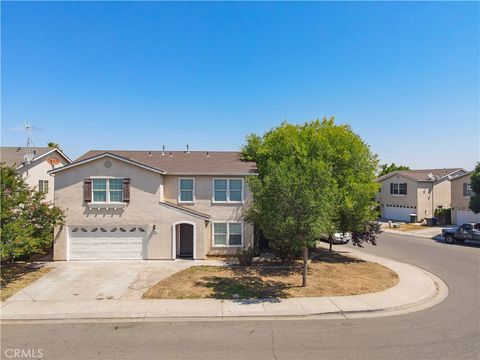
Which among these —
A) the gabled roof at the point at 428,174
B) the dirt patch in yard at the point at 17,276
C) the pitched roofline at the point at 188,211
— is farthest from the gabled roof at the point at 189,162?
the gabled roof at the point at 428,174

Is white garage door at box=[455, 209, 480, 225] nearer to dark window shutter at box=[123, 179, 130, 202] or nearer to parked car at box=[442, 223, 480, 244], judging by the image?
parked car at box=[442, 223, 480, 244]

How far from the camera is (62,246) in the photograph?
62.0ft

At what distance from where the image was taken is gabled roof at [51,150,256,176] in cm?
A: 1965

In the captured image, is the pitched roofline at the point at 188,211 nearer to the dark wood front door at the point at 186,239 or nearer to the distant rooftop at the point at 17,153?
the dark wood front door at the point at 186,239

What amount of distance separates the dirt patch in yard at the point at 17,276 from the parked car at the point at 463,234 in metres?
29.5

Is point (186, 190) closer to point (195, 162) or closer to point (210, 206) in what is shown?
point (210, 206)

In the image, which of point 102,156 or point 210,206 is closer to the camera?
point 102,156

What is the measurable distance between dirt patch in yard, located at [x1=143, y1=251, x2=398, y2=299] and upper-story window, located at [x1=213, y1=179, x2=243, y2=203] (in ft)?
15.2

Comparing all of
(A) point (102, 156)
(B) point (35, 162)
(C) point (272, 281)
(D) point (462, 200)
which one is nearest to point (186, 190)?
(A) point (102, 156)

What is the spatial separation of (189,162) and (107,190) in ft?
18.6

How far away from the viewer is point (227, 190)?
20.5 metres

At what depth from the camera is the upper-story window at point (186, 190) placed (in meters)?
20.5

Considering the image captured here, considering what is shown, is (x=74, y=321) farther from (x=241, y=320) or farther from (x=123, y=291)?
(x=241, y=320)

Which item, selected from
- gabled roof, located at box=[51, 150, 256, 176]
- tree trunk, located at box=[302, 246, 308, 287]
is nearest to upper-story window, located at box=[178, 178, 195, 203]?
gabled roof, located at box=[51, 150, 256, 176]
